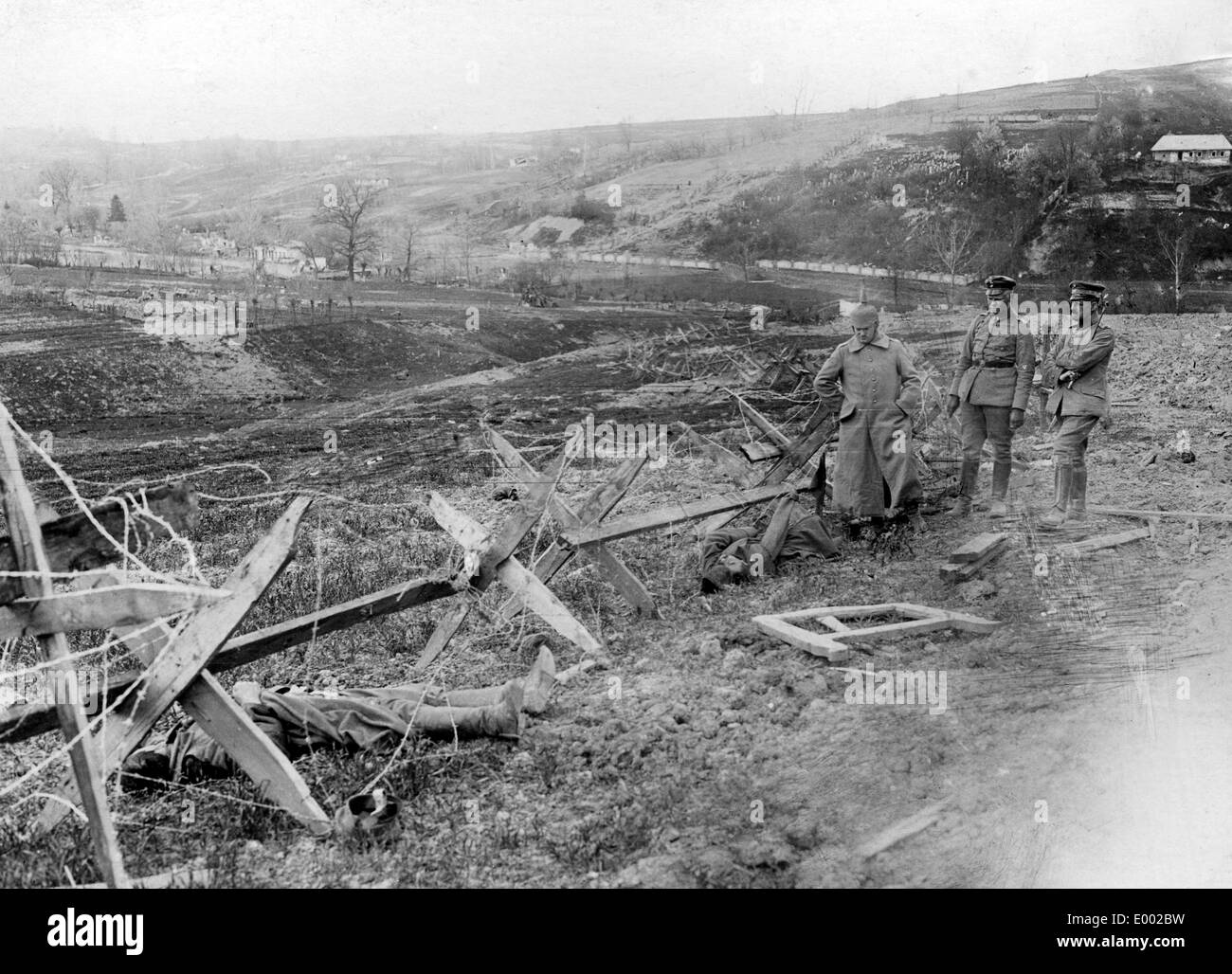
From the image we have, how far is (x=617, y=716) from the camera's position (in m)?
4.71

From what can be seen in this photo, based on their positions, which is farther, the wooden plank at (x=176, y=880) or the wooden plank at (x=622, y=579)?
the wooden plank at (x=622, y=579)

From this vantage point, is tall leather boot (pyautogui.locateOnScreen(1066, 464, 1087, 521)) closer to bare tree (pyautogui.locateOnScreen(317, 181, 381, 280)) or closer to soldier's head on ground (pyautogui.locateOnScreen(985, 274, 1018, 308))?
soldier's head on ground (pyautogui.locateOnScreen(985, 274, 1018, 308))

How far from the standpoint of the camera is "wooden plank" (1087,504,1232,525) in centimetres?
661

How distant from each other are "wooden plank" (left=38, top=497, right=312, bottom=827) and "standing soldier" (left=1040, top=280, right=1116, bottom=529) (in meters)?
5.44

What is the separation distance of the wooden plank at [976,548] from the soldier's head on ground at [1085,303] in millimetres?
1648

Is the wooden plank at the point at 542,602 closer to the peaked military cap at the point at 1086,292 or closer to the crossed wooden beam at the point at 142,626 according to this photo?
the crossed wooden beam at the point at 142,626

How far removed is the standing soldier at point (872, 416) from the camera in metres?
7.12

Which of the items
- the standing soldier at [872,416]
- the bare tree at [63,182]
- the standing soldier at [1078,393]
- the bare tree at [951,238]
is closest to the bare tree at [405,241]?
the bare tree at [63,182]

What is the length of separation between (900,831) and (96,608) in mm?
2821

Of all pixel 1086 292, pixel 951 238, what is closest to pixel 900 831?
pixel 1086 292

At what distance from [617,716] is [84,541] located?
2.49m

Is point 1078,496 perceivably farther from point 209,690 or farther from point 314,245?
point 314,245

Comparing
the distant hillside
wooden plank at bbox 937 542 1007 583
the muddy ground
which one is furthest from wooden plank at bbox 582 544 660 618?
A: the distant hillside

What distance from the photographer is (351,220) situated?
14602mm
